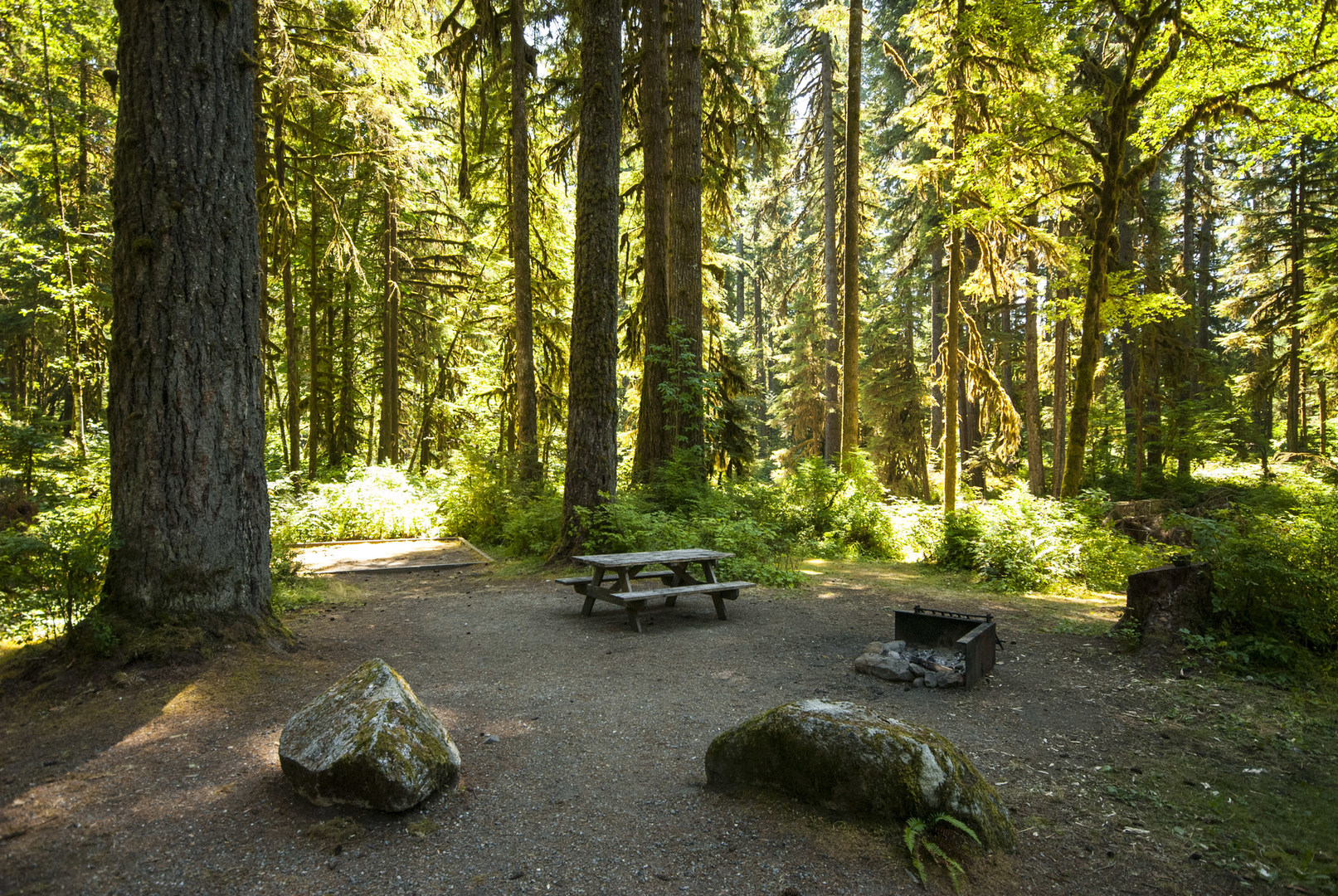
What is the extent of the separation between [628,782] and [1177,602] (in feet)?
17.2

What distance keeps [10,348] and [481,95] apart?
2123 cm

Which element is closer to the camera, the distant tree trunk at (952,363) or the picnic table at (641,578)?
the picnic table at (641,578)

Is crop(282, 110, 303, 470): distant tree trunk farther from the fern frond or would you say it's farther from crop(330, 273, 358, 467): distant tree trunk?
the fern frond

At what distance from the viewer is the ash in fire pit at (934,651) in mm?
5219

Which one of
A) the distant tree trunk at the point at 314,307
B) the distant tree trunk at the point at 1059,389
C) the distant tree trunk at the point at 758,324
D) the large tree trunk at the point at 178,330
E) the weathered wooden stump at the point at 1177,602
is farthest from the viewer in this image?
the distant tree trunk at the point at 758,324

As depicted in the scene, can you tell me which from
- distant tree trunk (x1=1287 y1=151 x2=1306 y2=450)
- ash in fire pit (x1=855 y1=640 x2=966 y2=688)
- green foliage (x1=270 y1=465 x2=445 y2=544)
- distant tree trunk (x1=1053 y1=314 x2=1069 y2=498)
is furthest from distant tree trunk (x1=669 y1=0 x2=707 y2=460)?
distant tree trunk (x1=1287 y1=151 x2=1306 y2=450)

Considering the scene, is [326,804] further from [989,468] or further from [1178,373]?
[989,468]

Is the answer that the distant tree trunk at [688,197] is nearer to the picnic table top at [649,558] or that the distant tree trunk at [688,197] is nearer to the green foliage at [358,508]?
the picnic table top at [649,558]

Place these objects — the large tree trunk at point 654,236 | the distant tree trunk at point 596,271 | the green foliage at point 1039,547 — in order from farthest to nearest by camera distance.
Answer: the large tree trunk at point 654,236, the distant tree trunk at point 596,271, the green foliage at point 1039,547

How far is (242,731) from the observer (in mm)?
4004

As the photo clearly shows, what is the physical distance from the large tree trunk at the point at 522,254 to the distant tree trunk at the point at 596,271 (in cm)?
384

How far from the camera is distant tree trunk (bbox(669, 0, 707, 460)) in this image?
41.4 feet

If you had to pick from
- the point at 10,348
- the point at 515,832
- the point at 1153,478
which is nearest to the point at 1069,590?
the point at 515,832

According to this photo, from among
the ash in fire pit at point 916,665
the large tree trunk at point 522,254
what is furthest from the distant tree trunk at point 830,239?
the ash in fire pit at point 916,665
